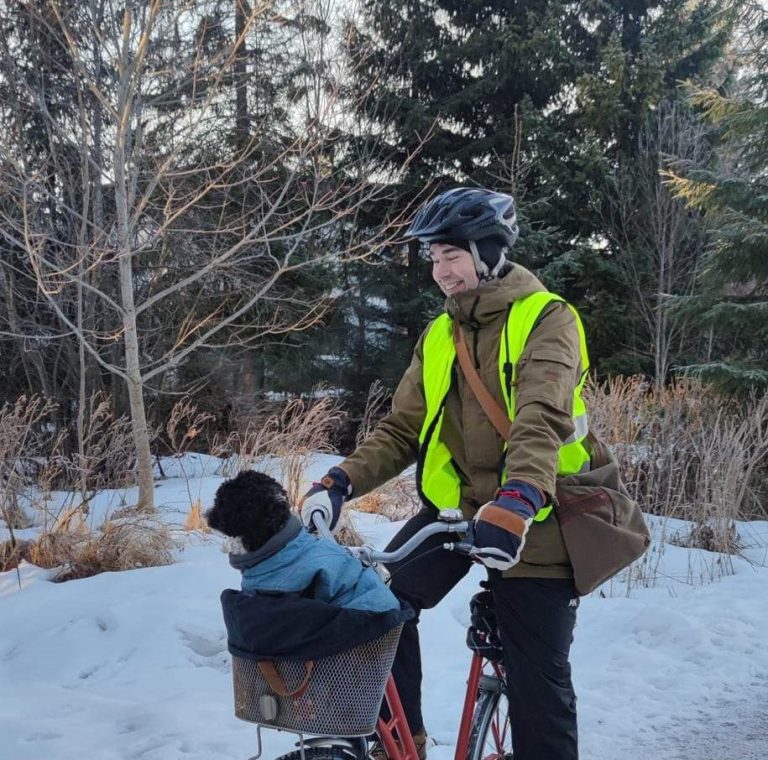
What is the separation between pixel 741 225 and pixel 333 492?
856 centimetres

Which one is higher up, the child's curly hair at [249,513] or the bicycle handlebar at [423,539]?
the child's curly hair at [249,513]

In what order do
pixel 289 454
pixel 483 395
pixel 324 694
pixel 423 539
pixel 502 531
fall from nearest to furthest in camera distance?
pixel 324 694
pixel 502 531
pixel 423 539
pixel 483 395
pixel 289 454

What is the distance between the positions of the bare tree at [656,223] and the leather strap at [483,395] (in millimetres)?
13611

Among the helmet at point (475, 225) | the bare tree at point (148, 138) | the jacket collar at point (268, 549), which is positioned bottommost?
the jacket collar at point (268, 549)

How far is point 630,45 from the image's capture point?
16.6 meters

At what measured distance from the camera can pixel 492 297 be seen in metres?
2.20

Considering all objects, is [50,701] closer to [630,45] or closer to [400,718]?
[400,718]

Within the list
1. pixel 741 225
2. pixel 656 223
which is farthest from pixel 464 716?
pixel 656 223

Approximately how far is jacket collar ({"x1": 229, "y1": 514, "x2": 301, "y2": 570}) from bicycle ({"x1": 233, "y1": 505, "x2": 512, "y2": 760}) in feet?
0.84

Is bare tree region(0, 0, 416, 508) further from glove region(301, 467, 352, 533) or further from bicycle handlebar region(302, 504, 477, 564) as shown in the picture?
bicycle handlebar region(302, 504, 477, 564)

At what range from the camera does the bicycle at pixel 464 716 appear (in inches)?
70.7

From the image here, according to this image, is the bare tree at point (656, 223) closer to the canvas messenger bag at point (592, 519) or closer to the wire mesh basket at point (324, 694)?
the canvas messenger bag at point (592, 519)

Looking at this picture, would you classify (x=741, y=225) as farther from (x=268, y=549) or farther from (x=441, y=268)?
(x=268, y=549)

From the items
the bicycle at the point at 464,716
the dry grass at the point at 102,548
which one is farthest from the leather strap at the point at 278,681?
the dry grass at the point at 102,548
